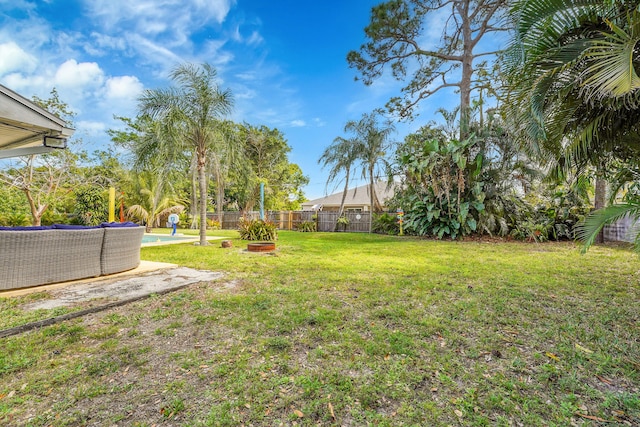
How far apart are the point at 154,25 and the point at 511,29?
984 cm

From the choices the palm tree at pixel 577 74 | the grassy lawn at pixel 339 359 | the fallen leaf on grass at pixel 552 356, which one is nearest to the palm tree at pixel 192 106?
the grassy lawn at pixel 339 359

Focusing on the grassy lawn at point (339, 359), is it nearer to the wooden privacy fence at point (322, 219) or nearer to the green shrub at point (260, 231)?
the green shrub at point (260, 231)

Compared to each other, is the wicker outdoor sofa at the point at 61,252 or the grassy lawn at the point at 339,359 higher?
the wicker outdoor sofa at the point at 61,252

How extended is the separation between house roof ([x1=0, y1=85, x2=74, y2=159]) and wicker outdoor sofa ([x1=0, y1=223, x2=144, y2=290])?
131 cm

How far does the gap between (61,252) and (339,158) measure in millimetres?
10706

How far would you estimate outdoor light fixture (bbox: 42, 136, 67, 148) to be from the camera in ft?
12.8

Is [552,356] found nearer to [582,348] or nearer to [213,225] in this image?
[582,348]

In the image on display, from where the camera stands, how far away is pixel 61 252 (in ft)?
12.1

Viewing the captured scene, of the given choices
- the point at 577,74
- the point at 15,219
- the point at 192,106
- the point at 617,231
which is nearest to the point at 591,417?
the point at 577,74

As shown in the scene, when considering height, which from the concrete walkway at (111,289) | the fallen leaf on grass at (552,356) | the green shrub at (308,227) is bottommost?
the fallen leaf on grass at (552,356)

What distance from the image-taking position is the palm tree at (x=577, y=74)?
7.23ft

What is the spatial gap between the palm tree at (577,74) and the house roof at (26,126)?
572 cm

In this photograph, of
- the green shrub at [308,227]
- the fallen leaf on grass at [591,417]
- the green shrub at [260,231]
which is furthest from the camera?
the green shrub at [308,227]

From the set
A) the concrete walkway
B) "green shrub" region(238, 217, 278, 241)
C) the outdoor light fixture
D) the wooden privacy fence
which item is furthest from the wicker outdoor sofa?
the wooden privacy fence
